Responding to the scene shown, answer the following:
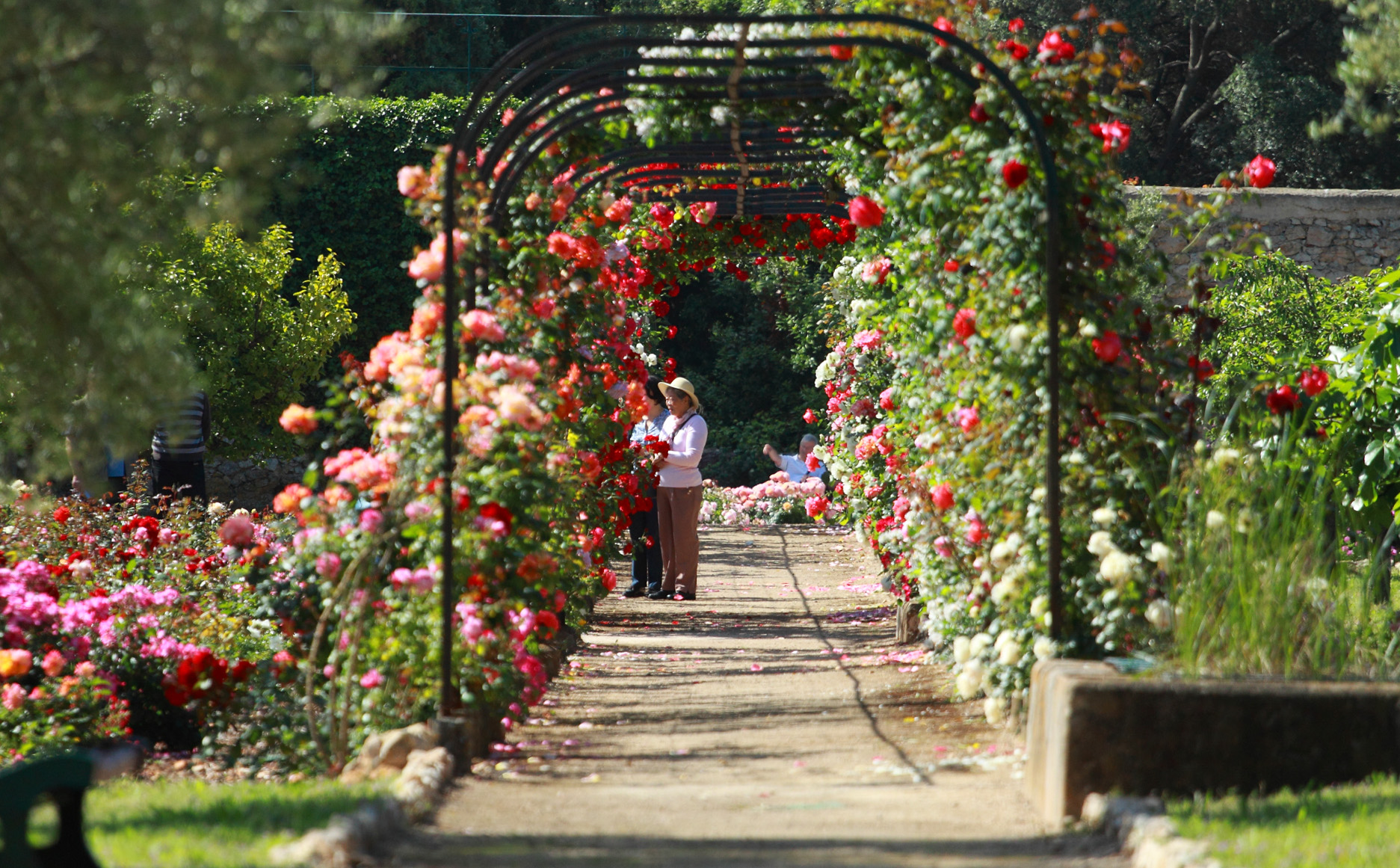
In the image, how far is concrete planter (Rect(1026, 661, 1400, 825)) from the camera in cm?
340

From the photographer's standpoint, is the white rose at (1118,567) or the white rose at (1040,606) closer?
the white rose at (1118,567)

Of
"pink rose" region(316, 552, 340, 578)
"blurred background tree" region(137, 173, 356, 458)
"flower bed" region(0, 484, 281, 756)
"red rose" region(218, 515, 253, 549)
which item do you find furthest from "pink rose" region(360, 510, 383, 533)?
"blurred background tree" region(137, 173, 356, 458)

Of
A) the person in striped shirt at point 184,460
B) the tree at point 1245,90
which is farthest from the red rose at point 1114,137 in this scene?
the tree at point 1245,90

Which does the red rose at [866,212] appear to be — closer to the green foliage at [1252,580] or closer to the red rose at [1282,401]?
the red rose at [1282,401]

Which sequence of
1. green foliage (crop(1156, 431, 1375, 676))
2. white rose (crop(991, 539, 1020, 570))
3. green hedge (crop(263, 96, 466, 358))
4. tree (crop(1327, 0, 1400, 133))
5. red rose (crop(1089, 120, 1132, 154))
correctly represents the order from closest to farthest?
green foliage (crop(1156, 431, 1375, 676))
white rose (crop(991, 539, 1020, 570))
red rose (crop(1089, 120, 1132, 154))
tree (crop(1327, 0, 1400, 133))
green hedge (crop(263, 96, 466, 358))

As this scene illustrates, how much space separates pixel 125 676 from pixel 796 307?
1470 cm

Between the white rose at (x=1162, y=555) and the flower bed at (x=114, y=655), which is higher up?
the white rose at (x=1162, y=555)

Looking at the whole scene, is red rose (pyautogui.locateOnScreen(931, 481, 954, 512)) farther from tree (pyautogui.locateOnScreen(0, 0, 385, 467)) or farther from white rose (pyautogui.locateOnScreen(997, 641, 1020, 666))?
tree (pyautogui.locateOnScreen(0, 0, 385, 467))

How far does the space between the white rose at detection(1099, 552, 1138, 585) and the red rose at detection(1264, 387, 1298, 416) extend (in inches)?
29.5

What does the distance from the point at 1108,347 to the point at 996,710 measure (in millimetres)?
1378

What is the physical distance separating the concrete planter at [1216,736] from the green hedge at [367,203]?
1353 centimetres

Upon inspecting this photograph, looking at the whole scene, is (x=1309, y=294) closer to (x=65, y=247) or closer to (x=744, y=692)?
(x=744, y=692)

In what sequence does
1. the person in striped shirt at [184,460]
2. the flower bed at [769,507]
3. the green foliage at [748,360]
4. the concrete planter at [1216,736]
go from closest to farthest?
the concrete planter at [1216,736]
the person in striped shirt at [184,460]
the flower bed at [769,507]
the green foliage at [748,360]

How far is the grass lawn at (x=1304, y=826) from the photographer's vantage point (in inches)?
109
